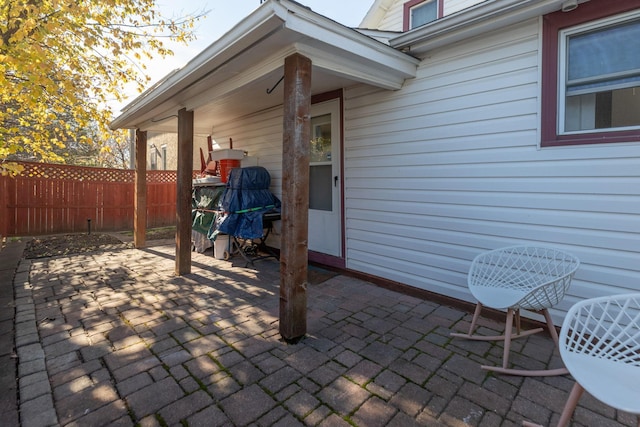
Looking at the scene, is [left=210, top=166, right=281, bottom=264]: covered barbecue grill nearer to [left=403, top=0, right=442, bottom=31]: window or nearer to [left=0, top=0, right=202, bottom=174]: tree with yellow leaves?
[left=0, top=0, right=202, bottom=174]: tree with yellow leaves

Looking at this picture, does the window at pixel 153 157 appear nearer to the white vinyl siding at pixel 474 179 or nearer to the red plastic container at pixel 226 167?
the red plastic container at pixel 226 167

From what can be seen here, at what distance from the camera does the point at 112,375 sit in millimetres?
2086

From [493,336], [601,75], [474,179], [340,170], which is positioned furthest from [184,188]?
[601,75]

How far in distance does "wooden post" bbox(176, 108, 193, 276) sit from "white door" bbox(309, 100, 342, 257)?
1699 mm

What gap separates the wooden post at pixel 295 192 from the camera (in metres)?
2.46

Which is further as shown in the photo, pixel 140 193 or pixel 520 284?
pixel 140 193

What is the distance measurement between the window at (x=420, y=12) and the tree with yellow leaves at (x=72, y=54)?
4.44 m

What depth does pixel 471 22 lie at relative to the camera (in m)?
2.71

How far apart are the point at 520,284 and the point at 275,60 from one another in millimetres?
2734

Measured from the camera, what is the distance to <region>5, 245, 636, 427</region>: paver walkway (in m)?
1.75

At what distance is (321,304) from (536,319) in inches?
76.3

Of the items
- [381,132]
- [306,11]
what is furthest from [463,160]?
[306,11]

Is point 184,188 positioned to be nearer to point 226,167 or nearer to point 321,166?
point 226,167

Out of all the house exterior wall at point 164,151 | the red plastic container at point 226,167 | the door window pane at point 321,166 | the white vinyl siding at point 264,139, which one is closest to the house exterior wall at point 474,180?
the door window pane at point 321,166
